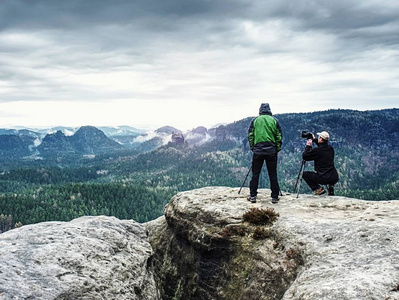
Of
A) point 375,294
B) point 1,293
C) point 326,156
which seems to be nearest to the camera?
point 375,294

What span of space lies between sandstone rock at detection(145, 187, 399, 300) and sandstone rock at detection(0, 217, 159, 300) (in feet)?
9.01

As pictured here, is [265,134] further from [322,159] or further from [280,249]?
[280,249]

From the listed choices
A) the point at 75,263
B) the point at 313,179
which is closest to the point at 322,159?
the point at 313,179

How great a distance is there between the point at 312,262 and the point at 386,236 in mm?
3419

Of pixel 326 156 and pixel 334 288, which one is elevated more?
pixel 326 156

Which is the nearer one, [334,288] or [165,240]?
[334,288]

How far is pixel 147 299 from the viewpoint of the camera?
676 inches

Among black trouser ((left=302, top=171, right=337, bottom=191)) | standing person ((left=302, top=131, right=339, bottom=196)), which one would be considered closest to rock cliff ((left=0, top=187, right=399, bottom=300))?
black trouser ((left=302, top=171, right=337, bottom=191))

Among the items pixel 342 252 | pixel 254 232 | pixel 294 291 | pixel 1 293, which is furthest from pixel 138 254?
pixel 342 252

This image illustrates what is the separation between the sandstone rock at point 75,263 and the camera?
12.5m

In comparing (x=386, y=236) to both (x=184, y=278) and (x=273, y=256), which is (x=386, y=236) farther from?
(x=184, y=278)

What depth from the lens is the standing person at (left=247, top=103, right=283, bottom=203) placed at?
1967 cm

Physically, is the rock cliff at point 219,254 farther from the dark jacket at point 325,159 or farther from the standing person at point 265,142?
the dark jacket at point 325,159

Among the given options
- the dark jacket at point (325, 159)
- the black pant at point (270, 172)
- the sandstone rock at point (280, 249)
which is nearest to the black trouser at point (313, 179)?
the dark jacket at point (325, 159)
